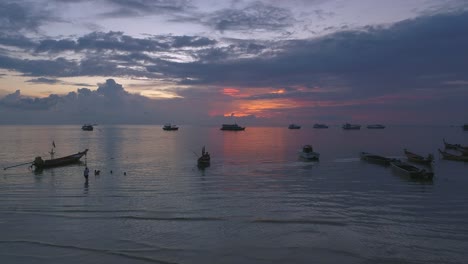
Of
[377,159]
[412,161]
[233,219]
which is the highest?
[377,159]

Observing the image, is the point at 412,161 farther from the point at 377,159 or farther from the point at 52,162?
the point at 52,162

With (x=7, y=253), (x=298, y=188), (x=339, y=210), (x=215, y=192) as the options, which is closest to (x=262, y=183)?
(x=298, y=188)

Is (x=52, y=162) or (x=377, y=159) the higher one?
(x=377, y=159)

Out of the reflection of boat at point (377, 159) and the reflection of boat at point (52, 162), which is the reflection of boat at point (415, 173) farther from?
the reflection of boat at point (52, 162)

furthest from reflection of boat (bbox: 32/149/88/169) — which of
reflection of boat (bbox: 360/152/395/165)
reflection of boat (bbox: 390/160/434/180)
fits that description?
reflection of boat (bbox: 360/152/395/165)

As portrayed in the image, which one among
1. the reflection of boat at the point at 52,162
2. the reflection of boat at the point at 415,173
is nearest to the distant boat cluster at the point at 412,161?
the reflection of boat at the point at 415,173

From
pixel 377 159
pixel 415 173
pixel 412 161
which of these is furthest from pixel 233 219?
pixel 412 161

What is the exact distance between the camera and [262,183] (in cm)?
3444

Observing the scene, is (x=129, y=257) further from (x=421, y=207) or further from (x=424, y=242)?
(x=421, y=207)

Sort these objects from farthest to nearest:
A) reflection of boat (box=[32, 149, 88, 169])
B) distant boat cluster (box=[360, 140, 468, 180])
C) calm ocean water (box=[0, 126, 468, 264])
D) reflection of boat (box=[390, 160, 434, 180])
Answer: reflection of boat (box=[32, 149, 88, 169]) < distant boat cluster (box=[360, 140, 468, 180]) < reflection of boat (box=[390, 160, 434, 180]) < calm ocean water (box=[0, 126, 468, 264])

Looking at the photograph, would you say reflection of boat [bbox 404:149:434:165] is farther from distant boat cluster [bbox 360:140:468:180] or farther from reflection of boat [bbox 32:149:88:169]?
reflection of boat [bbox 32:149:88:169]

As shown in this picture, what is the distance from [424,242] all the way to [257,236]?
8.15 metres

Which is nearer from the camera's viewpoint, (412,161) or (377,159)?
(377,159)

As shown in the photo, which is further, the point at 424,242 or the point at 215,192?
the point at 215,192
